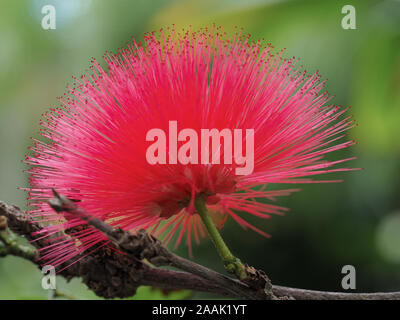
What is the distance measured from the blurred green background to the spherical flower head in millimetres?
791

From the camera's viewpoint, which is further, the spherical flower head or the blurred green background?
the blurred green background

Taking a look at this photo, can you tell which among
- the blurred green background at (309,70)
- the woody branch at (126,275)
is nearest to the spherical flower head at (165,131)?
the woody branch at (126,275)

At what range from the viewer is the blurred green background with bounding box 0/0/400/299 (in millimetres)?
1335

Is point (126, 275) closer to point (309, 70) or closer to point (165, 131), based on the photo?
point (165, 131)

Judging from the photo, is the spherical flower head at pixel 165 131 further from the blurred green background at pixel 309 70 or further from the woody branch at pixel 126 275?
the blurred green background at pixel 309 70

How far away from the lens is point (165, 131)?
48 centimetres

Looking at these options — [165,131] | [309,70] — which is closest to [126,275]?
[165,131]

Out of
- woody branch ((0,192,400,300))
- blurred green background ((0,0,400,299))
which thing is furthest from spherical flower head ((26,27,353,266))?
blurred green background ((0,0,400,299))

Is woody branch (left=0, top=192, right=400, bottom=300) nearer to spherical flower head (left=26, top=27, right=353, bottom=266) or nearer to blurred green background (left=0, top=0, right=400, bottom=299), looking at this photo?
spherical flower head (left=26, top=27, right=353, bottom=266)

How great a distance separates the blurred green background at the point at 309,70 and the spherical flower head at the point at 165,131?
2.60ft

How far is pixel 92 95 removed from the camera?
0.51m

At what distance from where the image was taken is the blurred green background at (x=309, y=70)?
133 cm

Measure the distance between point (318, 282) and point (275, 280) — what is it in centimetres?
15
